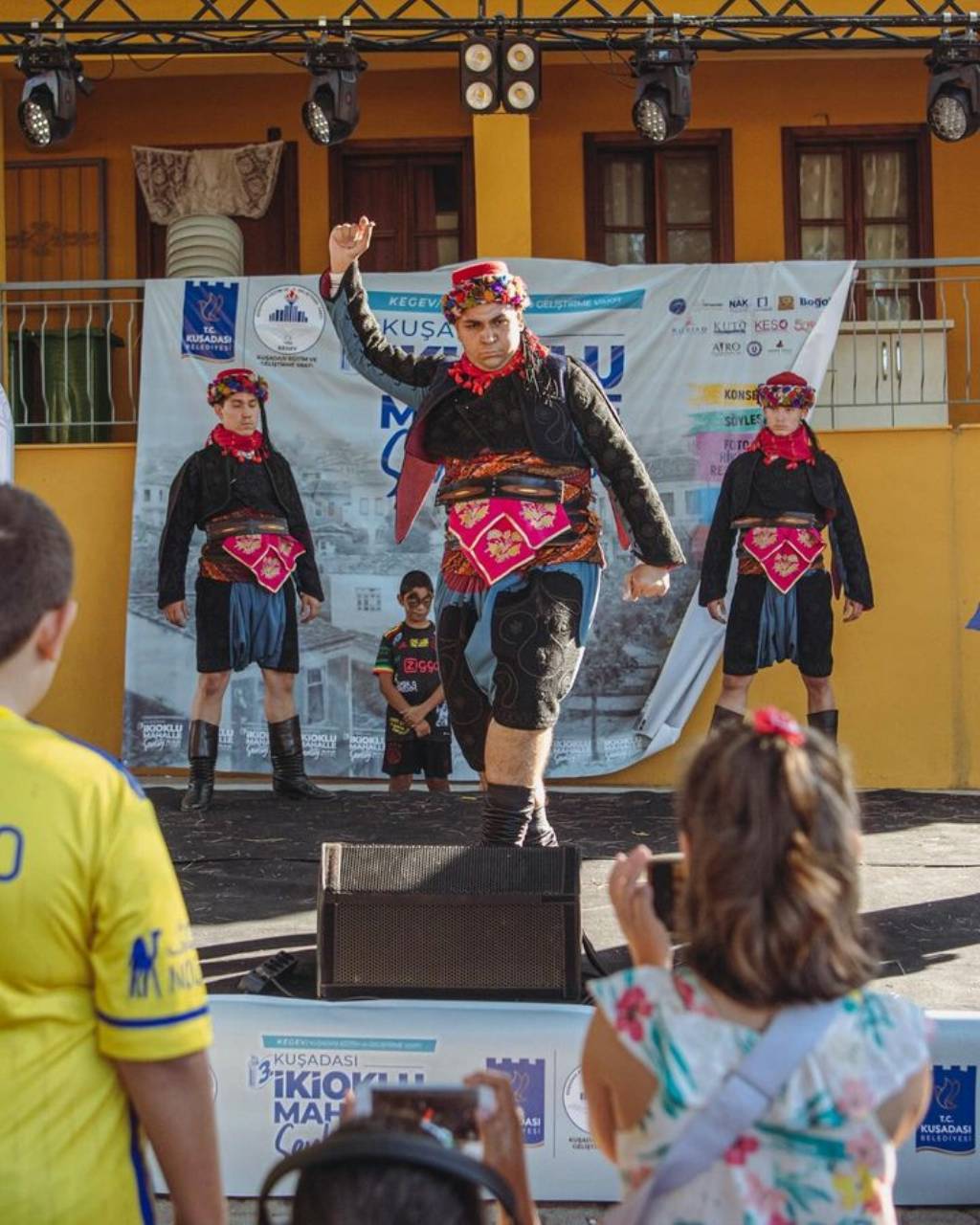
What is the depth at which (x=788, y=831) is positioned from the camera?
169 cm

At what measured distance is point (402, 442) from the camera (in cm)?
866

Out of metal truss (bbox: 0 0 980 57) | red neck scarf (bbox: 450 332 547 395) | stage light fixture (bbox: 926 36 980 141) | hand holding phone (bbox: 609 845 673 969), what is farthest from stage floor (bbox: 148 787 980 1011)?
metal truss (bbox: 0 0 980 57)

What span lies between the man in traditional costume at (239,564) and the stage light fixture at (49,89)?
1933 millimetres

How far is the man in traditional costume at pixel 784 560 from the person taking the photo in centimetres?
714

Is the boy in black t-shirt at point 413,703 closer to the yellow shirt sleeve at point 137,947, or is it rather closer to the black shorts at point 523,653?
the black shorts at point 523,653

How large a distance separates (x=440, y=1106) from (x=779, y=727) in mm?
557

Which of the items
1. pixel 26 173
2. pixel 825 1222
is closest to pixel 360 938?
pixel 825 1222

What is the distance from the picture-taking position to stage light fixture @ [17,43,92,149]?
8109mm

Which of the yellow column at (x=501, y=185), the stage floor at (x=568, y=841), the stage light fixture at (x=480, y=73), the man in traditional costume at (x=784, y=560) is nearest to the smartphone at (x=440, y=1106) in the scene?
the stage floor at (x=568, y=841)

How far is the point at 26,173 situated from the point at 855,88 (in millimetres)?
5587

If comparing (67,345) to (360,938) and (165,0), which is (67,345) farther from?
(360,938)

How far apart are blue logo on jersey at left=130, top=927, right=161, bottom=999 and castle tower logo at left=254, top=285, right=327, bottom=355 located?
733 centimetres

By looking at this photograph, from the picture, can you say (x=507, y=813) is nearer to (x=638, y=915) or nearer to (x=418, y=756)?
(x=638, y=915)

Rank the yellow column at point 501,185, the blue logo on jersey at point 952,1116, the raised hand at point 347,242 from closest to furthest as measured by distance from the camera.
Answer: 1. the blue logo on jersey at point 952,1116
2. the raised hand at point 347,242
3. the yellow column at point 501,185
